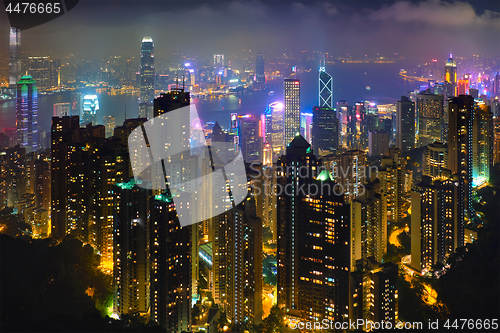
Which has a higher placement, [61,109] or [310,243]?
[61,109]

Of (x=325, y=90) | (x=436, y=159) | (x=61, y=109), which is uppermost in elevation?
(x=325, y=90)

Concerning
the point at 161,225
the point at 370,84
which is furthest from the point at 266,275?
the point at 370,84

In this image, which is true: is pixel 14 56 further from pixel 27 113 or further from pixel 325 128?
pixel 325 128

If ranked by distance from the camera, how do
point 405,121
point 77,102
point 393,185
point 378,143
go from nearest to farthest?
point 393,185, point 77,102, point 378,143, point 405,121

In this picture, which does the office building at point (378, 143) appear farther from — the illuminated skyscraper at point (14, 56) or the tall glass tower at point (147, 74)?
the illuminated skyscraper at point (14, 56)

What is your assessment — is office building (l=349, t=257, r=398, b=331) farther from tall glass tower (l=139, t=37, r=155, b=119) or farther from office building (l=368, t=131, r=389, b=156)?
office building (l=368, t=131, r=389, b=156)

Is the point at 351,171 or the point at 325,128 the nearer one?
the point at 351,171

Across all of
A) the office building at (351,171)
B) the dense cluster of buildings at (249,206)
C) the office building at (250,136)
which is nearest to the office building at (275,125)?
the dense cluster of buildings at (249,206)

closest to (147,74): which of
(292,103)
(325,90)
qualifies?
(292,103)
